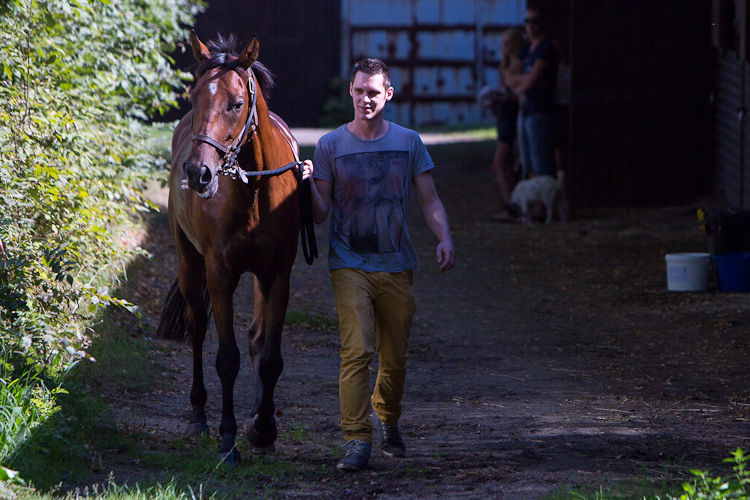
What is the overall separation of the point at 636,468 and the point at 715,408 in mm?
1270

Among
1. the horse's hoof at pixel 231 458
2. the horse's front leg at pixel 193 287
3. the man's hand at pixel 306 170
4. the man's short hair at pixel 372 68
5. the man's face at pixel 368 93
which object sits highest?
the man's short hair at pixel 372 68

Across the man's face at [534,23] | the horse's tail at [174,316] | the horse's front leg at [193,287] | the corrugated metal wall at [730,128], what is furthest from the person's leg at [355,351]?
the man's face at [534,23]

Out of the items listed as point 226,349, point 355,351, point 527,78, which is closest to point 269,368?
point 226,349

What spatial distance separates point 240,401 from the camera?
508 cm

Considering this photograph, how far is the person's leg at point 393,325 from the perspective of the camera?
400 cm

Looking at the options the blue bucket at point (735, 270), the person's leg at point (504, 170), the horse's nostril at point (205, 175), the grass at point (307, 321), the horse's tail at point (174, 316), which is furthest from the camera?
the person's leg at point (504, 170)

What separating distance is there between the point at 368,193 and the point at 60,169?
97.6 inches

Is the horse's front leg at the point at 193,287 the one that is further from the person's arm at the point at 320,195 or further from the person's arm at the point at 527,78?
the person's arm at the point at 527,78

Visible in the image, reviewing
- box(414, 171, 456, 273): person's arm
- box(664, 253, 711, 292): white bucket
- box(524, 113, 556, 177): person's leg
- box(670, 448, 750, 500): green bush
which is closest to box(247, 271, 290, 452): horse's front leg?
box(414, 171, 456, 273): person's arm

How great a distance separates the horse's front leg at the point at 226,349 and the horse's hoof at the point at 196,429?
34 cm

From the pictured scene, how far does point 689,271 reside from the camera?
24.8ft

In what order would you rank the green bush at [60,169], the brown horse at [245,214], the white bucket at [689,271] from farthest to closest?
1. the white bucket at [689,271]
2. the green bush at [60,169]
3. the brown horse at [245,214]

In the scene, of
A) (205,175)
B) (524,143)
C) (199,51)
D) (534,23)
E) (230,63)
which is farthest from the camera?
(524,143)

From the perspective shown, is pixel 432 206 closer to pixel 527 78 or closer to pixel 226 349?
pixel 226 349
